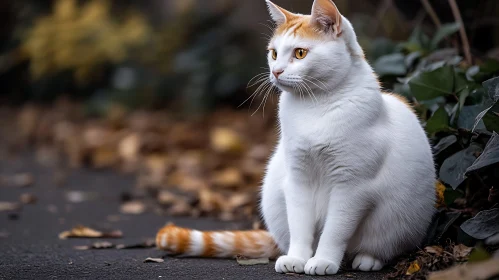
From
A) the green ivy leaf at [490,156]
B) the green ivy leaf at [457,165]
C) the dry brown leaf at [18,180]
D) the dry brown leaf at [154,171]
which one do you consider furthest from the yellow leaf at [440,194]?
the dry brown leaf at [18,180]

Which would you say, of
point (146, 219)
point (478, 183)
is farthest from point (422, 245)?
point (146, 219)

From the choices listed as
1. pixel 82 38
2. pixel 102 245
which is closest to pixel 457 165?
pixel 102 245

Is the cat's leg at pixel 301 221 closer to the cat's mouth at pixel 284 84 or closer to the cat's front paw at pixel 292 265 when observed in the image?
the cat's front paw at pixel 292 265

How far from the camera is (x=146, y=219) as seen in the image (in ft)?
14.6

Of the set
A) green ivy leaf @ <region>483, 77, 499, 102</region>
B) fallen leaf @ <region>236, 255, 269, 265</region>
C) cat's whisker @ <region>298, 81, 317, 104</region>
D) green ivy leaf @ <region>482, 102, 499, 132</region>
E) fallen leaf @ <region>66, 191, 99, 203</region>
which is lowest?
fallen leaf @ <region>236, 255, 269, 265</region>

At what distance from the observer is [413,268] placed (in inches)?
98.9

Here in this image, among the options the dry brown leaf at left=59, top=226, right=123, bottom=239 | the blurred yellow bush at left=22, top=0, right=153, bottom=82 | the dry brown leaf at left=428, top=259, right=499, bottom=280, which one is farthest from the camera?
the blurred yellow bush at left=22, top=0, right=153, bottom=82

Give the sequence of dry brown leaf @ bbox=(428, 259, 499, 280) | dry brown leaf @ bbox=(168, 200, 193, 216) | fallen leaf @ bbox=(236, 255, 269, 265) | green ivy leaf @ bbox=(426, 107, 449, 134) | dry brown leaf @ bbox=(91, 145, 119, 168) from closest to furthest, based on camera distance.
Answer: dry brown leaf @ bbox=(428, 259, 499, 280)
fallen leaf @ bbox=(236, 255, 269, 265)
green ivy leaf @ bbox=(426, 107, 449, 134)
dry brown leaf @ bbox=(168, 200, 193, 216)
dry brown leaf @ bbox=(91, 145, 119, 168)

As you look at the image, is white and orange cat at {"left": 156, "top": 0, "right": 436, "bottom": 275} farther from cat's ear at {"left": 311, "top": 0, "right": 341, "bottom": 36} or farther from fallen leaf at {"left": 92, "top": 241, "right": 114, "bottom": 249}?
fallen leaf at {"left": 92, "top": 241, "right": 114, "bottom": 249}

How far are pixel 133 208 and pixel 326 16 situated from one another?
8.86ft

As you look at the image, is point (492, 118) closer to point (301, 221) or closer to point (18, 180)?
point (301, 221)

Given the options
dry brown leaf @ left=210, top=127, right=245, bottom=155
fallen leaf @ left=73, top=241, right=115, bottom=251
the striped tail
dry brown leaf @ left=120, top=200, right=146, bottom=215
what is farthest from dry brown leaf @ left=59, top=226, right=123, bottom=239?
dry brown leaf @ left=210, top=127, right=245, bottom=155

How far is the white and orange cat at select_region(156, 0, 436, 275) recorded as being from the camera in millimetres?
2553

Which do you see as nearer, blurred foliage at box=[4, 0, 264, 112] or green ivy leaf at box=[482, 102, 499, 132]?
green ivy leaf at box=[482, 102, 499, 132]
